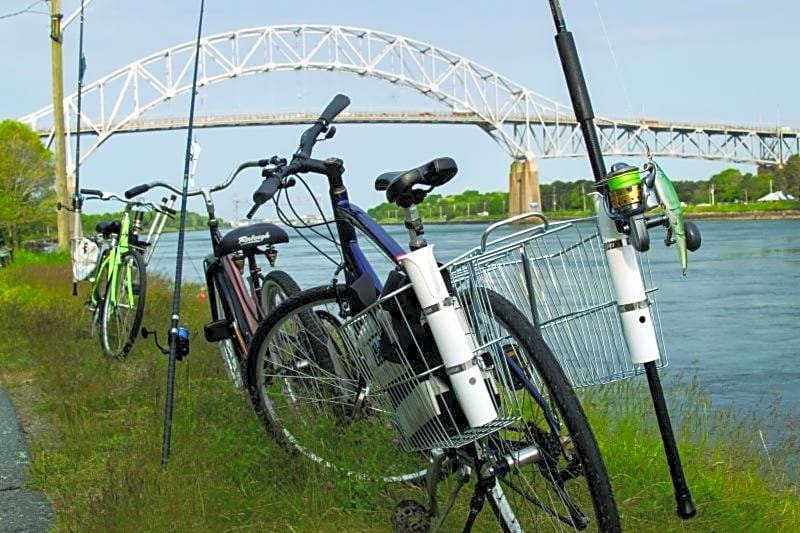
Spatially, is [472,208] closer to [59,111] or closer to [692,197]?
[692,197]

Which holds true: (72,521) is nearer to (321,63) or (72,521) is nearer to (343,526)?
(343,526)

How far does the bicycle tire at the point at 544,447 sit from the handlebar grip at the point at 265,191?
807mm

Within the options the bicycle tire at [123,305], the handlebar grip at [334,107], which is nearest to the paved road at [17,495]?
the handlebar grip at [334,107]

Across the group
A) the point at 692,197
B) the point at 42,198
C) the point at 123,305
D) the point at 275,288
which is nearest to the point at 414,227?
the point at 275,288

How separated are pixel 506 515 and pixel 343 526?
2.39 feet

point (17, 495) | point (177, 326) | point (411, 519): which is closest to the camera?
point (411, 519)

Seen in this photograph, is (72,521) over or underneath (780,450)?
over

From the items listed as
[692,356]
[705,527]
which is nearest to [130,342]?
[705,527]

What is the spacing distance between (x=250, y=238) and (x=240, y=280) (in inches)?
8.9

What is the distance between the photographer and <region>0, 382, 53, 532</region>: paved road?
151 inches

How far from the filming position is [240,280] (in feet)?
16.0

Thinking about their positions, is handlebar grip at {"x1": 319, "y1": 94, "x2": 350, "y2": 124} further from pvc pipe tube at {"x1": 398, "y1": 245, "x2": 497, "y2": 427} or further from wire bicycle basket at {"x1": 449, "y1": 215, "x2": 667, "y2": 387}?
pvc pipe tube at {"x1": 398, "y1": 245, "x2": 497, "y2": 427}

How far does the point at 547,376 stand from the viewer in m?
2.67

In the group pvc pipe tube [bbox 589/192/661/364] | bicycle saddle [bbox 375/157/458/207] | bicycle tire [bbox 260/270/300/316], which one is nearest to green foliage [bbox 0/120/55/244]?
bicycle tire [bbox 260/270/300/316]
